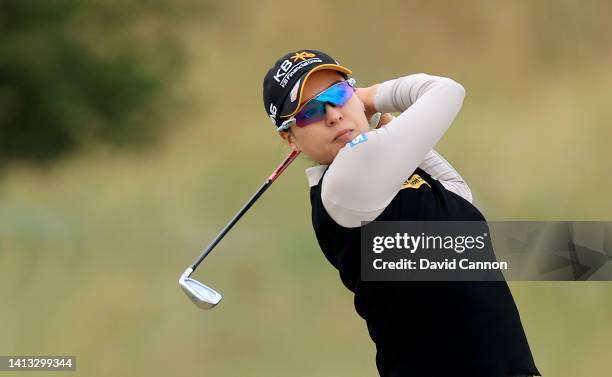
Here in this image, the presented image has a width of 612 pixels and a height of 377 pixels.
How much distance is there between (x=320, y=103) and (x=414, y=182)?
0.22 meters

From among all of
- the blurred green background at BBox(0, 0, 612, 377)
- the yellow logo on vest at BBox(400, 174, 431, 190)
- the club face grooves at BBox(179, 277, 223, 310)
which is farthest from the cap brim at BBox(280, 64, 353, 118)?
the blurred green background at BBox(0, 0, 612, 377)

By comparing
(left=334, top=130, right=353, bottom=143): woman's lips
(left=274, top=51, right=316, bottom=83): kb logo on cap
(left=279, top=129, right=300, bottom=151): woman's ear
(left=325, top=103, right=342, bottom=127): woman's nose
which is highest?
(left=274, top=51, right=316, bottom=83): kb logo on cap

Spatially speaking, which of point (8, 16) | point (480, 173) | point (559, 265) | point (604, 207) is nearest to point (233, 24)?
point (8, 16)

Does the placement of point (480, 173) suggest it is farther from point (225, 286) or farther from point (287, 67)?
point (287, 67)

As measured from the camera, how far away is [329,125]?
206cm

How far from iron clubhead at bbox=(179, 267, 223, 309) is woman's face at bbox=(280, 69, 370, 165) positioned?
0.55 meters

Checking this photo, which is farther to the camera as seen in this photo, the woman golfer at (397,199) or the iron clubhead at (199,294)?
the iron clubhead at (199,294)

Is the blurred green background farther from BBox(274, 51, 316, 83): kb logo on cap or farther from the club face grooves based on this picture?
BBox(274, 51, 316, 83): kb logo on cap

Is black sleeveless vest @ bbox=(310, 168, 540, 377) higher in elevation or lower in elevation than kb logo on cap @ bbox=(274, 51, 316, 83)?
lower

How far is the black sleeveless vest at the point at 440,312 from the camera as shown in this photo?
2008 millimetres

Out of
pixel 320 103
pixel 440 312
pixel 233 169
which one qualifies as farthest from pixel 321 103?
pixel 233 169

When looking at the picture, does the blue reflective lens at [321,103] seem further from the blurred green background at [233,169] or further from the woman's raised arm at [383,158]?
the blurred green background at [233,169]

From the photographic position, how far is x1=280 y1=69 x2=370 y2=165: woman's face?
2059 mm

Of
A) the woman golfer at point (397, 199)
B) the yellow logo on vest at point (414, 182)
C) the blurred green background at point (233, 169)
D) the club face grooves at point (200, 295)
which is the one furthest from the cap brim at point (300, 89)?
the blurred green background at point (233, 169)
